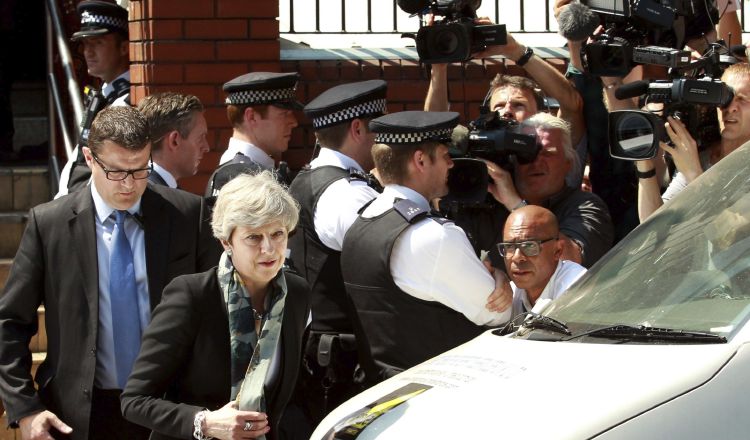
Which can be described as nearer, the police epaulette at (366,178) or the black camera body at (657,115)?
the black camera body at (657,115)

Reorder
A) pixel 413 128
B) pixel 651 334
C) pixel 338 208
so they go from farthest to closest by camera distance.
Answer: pixel 338 208
pixel 413 128
pixel 651 334

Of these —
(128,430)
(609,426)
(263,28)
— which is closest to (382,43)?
(263,28)

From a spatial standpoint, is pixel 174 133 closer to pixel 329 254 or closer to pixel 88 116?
pixel 329 254

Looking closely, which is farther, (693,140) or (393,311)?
(693,140)

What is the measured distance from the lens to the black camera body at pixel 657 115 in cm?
449

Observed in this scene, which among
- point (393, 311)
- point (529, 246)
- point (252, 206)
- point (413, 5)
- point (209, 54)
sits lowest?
Answer: point (393, 311)

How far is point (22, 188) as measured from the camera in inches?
325

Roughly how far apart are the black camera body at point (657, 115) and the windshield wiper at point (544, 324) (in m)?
1.17

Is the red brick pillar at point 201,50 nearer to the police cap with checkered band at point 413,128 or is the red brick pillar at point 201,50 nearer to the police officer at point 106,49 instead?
the police officer at point 106,49

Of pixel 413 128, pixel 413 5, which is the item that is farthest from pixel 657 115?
pixel 413 5

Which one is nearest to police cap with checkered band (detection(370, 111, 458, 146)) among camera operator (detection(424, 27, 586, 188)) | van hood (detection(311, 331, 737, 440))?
camera operator (detection(424, 27, 586, 188))

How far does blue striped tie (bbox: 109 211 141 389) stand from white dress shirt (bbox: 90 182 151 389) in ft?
0.05

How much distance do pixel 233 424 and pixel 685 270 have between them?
1387 mm

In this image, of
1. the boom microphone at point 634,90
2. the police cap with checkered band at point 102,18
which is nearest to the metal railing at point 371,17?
the police cap with checkered band at point 102,18
